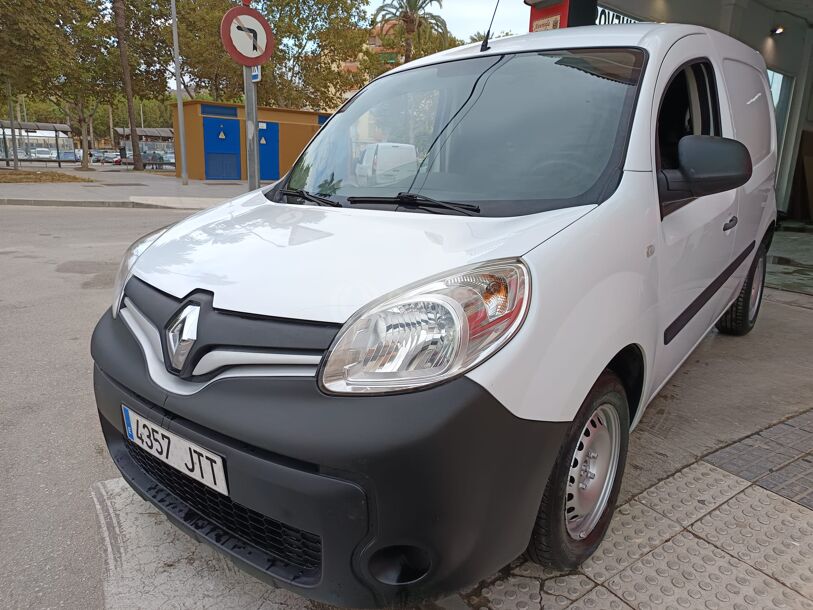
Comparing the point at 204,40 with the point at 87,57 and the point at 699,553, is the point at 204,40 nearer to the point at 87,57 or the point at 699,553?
the point at 87,57

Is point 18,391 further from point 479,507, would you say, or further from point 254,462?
point 479,507

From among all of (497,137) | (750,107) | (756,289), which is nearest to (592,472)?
(497,137)

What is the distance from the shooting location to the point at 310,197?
244cm

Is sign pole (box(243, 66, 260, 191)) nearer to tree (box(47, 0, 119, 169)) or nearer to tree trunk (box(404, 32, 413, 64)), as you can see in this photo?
tree (box(47, 0, 119, 169))

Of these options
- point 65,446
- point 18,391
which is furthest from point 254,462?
point 18,391

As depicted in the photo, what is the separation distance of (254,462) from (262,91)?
31.1 meters

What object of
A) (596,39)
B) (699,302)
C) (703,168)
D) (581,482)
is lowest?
(581,482)

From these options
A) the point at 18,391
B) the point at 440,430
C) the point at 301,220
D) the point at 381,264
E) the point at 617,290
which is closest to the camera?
the point at 440,430

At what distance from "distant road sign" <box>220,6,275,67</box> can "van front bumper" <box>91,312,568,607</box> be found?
5392 mm

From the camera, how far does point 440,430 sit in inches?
51.8

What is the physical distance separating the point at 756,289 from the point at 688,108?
2198 mm

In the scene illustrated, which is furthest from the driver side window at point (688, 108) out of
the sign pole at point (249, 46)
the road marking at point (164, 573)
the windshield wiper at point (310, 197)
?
the sign pole at point (249, 46)

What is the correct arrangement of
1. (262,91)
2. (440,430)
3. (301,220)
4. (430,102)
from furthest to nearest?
(262,91), (430,102), (301,220), (440,430)

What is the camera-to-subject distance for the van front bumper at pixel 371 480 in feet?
4.35
